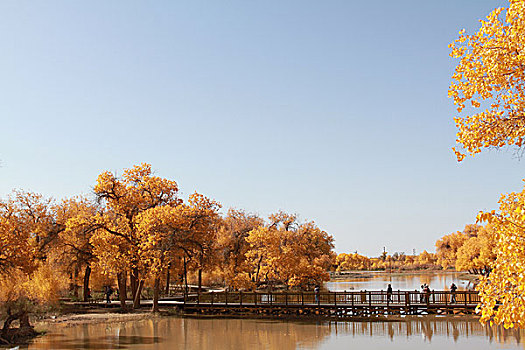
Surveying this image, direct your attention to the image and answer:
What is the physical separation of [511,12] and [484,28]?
721mm

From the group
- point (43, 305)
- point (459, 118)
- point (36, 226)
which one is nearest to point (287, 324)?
point (43, 305)

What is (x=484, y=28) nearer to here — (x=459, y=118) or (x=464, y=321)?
(x=459, y=118)

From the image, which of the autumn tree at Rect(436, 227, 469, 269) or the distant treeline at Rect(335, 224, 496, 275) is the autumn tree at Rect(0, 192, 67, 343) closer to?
the distant treeline at Rect(335, 224, 496, 275)

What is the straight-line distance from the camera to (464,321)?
101 feet

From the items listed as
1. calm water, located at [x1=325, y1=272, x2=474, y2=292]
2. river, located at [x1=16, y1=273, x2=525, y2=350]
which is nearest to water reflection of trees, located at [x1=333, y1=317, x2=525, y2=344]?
river, located at [x1=16, y1=273, x2=525, y2=350]

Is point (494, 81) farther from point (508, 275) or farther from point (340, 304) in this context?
point (340, 304)

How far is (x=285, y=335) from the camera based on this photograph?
91.2ft

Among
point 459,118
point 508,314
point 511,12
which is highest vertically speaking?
point 511,12

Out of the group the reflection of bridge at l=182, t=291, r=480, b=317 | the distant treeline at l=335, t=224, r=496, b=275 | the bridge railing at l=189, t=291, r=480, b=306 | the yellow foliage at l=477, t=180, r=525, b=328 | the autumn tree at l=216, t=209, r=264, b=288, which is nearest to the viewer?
the yellow foliage at l=477, t=180, r=525, b=328

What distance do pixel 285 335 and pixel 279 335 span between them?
0.34 meters

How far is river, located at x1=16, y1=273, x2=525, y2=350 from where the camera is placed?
24.5 m

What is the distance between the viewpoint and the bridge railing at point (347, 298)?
33625 millimetres

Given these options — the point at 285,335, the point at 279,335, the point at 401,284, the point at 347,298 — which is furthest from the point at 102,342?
the point at 401,284

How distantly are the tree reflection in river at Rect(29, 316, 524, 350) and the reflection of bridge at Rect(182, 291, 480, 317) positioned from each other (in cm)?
138
